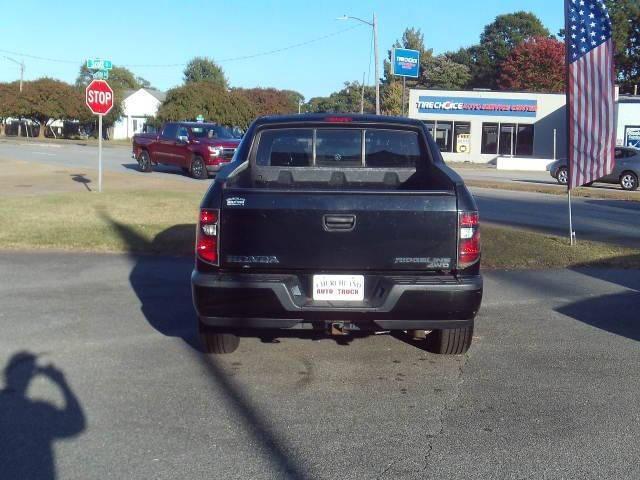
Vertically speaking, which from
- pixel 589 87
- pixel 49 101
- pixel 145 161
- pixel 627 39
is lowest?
pixel 145 161

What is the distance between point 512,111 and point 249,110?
25.0 meters

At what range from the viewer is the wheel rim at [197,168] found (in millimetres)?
26016

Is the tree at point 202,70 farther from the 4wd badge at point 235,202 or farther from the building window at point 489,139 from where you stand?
the 4wd badge at point 235,202

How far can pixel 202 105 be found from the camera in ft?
210

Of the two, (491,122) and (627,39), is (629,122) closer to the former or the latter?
(491,122)

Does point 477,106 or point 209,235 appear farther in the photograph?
point 477,106

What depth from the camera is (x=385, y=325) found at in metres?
5.54

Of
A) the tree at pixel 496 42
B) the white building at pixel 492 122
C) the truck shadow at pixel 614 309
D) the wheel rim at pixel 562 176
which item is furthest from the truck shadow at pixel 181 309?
the tree at pixel 496 42

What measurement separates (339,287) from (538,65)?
3010 inches

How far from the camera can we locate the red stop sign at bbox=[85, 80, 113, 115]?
17.9m

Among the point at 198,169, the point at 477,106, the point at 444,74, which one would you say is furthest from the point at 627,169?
the point at 444,74

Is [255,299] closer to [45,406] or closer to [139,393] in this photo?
[139,393]

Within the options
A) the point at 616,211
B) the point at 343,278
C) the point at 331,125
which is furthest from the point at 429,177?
the point at 616,211

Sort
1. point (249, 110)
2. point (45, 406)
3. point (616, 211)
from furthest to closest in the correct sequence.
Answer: point (249, 110) < point (616, 211) < point (45, 406)
